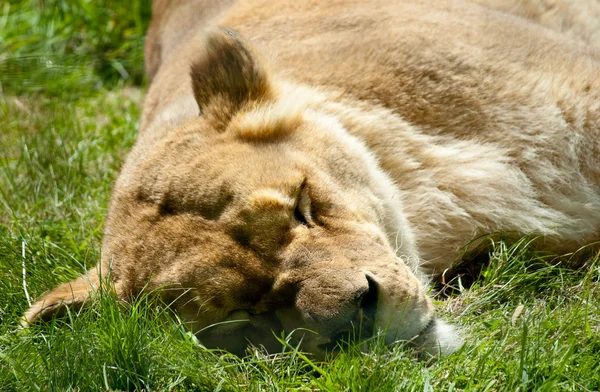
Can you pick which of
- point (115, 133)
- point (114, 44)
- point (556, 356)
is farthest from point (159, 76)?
point (556, 356)

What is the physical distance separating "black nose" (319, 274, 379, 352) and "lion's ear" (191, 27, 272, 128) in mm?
1173

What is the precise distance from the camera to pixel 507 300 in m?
3.50

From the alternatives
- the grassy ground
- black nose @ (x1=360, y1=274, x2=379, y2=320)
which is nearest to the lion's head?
black nose @ (x1=360, y1=274, x2=379, y2=320)

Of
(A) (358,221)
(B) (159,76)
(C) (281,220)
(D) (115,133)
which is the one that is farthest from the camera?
(D) (115,133)

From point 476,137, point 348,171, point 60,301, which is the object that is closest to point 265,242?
point 348,171

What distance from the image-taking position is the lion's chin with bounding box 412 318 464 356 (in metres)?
2.97

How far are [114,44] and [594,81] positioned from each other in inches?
192

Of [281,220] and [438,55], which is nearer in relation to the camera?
[281,220]

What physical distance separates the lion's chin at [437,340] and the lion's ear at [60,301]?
51.1 inches

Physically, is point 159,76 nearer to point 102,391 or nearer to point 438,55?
point 438,55

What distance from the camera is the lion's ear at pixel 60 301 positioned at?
324 centimetres

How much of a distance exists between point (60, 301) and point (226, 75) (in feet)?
3.98

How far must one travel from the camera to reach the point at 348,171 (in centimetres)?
344

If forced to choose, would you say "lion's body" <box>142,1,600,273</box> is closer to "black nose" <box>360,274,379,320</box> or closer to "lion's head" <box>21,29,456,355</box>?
"lion's head" <box>21,29,456,355</box>
